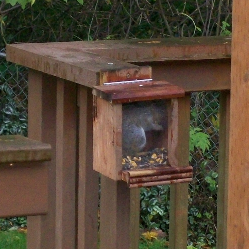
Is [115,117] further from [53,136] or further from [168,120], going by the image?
[53,136]

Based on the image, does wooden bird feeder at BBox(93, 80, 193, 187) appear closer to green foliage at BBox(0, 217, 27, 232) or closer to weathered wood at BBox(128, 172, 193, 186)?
weathered wood at BBox(128, 172, 193, 186)

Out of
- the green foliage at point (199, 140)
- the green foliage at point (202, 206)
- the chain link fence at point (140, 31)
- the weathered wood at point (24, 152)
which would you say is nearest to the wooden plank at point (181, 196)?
the weathered wood at point (24, 152)

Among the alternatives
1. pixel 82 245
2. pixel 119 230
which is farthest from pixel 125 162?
pixel 82 245

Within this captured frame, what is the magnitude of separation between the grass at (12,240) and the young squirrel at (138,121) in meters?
2.81

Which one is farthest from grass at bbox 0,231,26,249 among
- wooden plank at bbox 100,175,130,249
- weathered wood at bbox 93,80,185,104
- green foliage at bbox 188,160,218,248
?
weathered wood at bbox 93,80,185,104

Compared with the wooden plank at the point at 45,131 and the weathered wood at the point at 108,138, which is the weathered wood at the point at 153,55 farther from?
the weathered wood at the point at 108,138

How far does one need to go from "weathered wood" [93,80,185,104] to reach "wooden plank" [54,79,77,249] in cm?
44

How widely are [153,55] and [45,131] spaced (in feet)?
1.27

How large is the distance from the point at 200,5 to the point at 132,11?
1.57 feet

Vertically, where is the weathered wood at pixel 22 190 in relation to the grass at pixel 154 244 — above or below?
above

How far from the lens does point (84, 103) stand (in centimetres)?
188

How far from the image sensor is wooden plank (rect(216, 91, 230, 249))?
2275mm

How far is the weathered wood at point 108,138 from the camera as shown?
5.04ft

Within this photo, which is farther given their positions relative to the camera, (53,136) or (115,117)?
(53,136)
